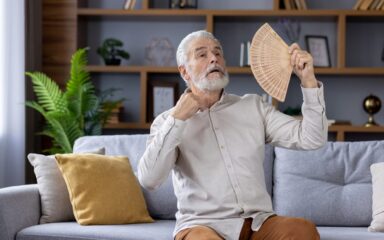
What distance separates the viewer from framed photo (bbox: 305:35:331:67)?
209 inches

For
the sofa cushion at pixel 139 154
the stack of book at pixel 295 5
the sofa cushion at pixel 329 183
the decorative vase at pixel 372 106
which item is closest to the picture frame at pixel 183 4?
the stack of book at pixel 295 5

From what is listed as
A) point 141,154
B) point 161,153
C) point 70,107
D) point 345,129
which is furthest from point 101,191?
point 345,129

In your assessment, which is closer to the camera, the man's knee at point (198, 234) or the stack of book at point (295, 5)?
the man's knee at point (198, 234)

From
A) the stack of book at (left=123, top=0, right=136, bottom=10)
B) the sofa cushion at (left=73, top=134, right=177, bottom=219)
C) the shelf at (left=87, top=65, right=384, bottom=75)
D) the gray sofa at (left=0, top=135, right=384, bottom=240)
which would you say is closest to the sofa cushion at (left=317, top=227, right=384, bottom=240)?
the gray sofa at (left=0, top=135, right=384, bottom=240)

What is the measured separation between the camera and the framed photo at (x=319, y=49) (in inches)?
209

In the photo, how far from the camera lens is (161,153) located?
8.45ft

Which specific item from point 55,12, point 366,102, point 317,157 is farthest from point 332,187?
point 55,12

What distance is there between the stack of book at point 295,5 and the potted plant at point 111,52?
1.19 metres

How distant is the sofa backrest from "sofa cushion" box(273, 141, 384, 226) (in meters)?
0.05

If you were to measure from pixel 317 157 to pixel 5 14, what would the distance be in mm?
2401

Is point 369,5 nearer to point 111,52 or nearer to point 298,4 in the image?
point 298,4

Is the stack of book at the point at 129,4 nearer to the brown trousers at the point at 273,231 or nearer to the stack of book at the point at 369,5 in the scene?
the stack of book at the point at 369,5

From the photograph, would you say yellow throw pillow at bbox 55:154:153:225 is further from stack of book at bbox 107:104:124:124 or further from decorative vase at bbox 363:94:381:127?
decorative vase at bbox 363:94:381:127

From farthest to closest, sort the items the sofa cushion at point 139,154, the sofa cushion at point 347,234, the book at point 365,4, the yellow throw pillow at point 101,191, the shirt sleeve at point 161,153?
the book at point 365,4 < the sofa cushion at point 139,154 < the yellow throw pillow at point 101,191 < the sofa cushion at point 347,234 < the shirt sleeve at point 161,153
